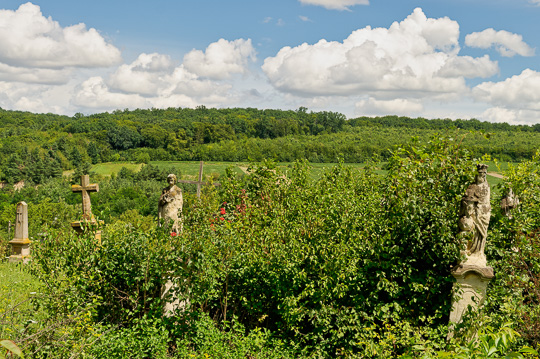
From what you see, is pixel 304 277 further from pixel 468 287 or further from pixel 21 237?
pixel 21 237

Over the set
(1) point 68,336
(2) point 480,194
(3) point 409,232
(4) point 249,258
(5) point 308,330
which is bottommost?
(5) point 308,330

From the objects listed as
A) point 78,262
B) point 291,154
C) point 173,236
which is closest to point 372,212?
point 173,236

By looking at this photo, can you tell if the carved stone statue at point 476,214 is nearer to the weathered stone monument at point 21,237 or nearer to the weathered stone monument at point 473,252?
the weathered stone monument at point 473,252

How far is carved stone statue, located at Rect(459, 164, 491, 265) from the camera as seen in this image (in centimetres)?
671

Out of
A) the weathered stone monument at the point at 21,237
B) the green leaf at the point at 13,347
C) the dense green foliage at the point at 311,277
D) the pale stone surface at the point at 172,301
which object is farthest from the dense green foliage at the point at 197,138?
the green leaf at the point at 13,347

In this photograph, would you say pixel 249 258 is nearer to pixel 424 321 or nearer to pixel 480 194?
pixel 424 321

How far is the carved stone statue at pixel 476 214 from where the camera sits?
6.71 meters

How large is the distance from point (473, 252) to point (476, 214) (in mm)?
632

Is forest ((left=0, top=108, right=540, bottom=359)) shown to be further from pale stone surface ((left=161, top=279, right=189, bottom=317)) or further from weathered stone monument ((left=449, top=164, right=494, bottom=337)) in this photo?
weathered stone monument ((left=449, top=164, right=494, bottom=337))

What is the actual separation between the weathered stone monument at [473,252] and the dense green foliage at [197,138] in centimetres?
5385

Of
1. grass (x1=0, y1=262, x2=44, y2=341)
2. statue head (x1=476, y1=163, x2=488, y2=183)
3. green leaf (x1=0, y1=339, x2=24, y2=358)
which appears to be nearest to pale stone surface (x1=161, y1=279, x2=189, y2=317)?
grass (x1=0, y1=262, x2=44, y2=341)

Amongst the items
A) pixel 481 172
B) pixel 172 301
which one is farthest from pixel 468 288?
pixel 172 301

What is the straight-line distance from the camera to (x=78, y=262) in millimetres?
7445

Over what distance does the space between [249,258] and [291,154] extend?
186 feet
